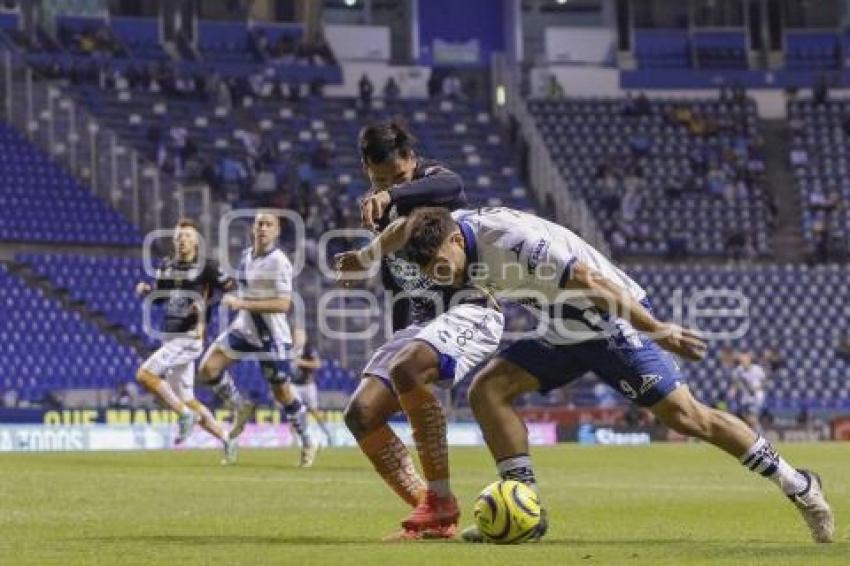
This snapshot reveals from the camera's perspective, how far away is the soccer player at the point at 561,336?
10.8 metres

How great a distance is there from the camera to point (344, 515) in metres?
14.2

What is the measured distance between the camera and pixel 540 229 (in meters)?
10.9

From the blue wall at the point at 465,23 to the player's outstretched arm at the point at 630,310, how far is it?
4786 cm

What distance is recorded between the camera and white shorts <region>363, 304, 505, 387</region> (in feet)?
38.6

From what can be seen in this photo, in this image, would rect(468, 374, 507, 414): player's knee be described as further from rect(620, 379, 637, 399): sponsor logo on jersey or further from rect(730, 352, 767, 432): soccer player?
rect(730, 352, 767, 432): soccer player

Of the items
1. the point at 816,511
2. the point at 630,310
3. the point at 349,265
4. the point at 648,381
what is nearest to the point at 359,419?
the point at 349,265

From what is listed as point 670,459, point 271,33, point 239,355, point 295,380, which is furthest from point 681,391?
point 271,33

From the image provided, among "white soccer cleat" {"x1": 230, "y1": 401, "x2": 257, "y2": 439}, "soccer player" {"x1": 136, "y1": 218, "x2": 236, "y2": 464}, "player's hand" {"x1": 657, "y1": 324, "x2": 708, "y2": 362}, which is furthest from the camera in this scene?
"white soccer cleat" {"x1": 230, "y1": 401, "x2": 257, "y2": 439}

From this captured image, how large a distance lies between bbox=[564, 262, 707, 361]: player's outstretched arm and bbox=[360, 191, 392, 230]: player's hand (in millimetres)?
1359

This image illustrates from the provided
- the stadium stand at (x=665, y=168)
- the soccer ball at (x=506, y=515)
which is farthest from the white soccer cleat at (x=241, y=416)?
the stadium stand at (x=665, y=168)

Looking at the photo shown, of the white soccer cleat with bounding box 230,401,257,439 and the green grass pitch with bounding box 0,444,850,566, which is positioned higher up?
the green grass pitch with bounding box 0,444,850,566

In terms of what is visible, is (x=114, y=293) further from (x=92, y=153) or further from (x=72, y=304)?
(x=92, y=153)

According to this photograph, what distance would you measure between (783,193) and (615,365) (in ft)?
144

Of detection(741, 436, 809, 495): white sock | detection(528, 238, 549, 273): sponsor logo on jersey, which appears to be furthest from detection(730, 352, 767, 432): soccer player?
detection(528, 238, 549, 273): sponsor logo on jersey
